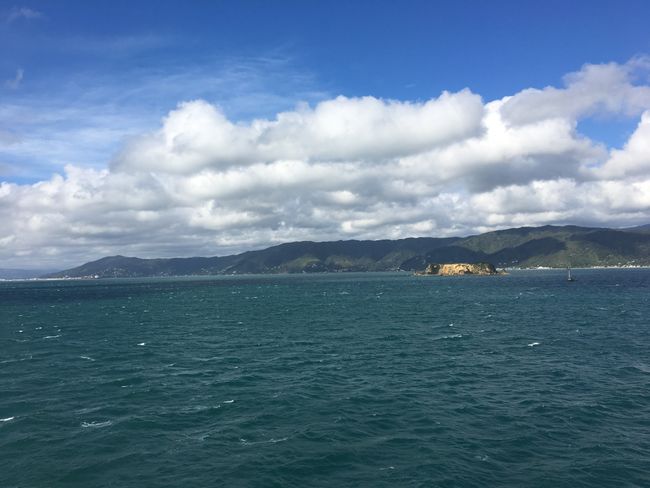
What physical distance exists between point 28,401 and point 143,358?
86.9ft

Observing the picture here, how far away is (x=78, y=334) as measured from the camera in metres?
116

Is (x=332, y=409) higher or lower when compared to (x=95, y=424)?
lower

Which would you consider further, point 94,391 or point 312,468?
point 94,391

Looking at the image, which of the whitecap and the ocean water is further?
the whitecap

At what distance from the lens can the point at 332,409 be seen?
53.2 metres

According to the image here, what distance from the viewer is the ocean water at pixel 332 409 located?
Result: 38406 mm

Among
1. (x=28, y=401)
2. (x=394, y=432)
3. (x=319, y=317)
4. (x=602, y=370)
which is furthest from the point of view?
(x=319, y=317)

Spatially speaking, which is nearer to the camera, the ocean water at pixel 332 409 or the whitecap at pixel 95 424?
the ocean water at pixel 332 409

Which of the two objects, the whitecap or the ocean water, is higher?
the whitecap

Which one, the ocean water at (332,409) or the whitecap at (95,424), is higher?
the whitecap at (95,424)

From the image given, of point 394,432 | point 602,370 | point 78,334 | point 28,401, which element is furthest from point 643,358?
point 78,334

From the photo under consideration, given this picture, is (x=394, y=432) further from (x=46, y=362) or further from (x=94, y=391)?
(x=46, y=362)

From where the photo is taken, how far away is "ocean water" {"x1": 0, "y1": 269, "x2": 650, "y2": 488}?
3841cm

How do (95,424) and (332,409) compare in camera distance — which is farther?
(332,409)
